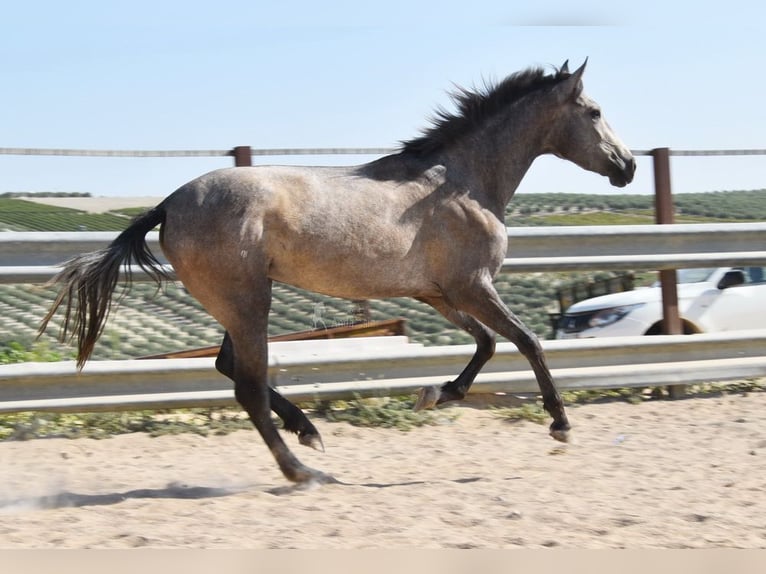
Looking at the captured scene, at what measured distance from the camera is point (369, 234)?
580cm

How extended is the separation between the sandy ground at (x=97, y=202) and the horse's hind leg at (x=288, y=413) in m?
1.65

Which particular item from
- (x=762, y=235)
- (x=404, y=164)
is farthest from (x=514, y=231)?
(x=762, y=235)

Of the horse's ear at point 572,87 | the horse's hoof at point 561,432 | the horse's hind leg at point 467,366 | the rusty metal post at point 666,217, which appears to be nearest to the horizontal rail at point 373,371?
the rusty metal post at point 666,217

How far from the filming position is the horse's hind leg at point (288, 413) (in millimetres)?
5887

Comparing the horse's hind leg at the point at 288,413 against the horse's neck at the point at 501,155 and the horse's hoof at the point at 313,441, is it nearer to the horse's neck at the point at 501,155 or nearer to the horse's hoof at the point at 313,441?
the horse's hoof at the point at 313,441

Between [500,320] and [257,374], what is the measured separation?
147 centimetres

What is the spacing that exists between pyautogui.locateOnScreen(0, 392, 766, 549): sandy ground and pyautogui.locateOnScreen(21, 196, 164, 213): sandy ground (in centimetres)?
166

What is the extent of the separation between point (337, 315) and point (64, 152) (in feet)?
8.47

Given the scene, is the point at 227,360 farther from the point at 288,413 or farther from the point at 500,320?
the point at 500,320

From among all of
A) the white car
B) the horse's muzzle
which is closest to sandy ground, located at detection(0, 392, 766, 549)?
the horse's muzzle

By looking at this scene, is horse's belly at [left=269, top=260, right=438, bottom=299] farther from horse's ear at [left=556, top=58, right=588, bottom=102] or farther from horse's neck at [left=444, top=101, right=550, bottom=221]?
horse's ear at [left=556, top=58, right=588, bottom=102]

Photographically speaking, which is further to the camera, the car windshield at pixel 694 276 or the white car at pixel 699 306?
the car windshield at pixel 694 276

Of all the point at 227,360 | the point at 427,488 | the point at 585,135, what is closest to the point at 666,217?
the point at 585,135

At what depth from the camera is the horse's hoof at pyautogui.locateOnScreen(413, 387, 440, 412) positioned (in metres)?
6.16
